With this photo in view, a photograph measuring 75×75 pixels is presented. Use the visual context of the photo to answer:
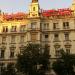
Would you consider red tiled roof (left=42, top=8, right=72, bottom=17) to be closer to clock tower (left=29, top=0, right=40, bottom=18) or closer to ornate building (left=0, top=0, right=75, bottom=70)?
ornate building (left=0, top=0, right=75, bottom=70)

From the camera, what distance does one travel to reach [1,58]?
7350 centimetres

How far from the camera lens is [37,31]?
71438 mm

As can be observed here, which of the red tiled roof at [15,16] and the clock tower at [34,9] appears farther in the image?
the red tiled roof at [15,16]

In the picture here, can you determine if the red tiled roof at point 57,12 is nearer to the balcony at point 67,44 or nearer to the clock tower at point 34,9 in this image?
the clock tower at point 34,9

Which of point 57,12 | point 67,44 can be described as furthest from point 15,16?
point 67,44

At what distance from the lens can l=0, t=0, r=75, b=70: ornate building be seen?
7100 centimetres

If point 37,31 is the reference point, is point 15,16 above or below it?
above

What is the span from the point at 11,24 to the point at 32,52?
64.5 feet

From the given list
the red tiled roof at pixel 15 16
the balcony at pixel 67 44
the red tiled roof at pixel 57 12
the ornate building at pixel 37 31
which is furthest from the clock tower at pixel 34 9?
the balcony at pixel 67 44

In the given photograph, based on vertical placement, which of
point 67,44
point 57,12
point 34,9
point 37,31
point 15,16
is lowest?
point 67,44

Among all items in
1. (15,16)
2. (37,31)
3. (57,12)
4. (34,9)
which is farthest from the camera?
(15,16)

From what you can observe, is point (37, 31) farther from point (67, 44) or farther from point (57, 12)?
point (67, 44)

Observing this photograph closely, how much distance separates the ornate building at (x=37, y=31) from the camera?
71000 mm

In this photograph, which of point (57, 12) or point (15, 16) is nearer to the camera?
point (57, 12)
